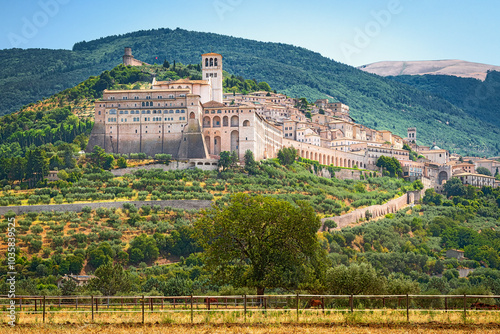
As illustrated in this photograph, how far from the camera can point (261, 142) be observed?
8719 centimetres

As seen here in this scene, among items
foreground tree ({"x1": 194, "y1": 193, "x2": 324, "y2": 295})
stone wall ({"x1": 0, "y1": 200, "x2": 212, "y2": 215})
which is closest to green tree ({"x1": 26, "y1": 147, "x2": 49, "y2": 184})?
stone wall ({"x1": 0, "y1": 200, "x2": 212, "y2": 215})

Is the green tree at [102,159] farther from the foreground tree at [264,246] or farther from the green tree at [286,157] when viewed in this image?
the foreground tree at [264,246]

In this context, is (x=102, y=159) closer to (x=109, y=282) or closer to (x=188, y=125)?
(x=188, y=125)

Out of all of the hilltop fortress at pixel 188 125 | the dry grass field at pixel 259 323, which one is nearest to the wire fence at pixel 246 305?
the dry grass field at pixel 259 323

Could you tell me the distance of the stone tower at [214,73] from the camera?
96312mm

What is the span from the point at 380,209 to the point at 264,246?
53.2 m

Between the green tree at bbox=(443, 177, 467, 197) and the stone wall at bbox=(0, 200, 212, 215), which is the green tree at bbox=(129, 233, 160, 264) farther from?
the green tree at bbox=(443, 177, 467, 197)

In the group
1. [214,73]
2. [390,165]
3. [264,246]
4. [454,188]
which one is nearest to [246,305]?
[264,246]

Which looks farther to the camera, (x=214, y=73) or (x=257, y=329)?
(x=214, y=73)

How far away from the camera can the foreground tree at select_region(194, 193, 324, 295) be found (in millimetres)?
34312

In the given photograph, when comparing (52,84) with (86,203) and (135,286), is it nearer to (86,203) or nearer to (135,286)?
(86,203)

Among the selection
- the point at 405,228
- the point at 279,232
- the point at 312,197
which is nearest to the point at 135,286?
the point at 279,232

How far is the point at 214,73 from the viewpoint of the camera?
9756cm

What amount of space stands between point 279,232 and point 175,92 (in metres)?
52.4
